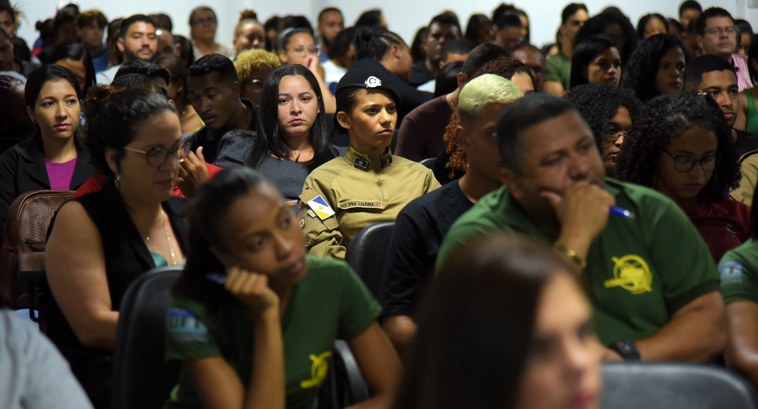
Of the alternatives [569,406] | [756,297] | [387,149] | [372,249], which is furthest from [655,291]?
[387,149]

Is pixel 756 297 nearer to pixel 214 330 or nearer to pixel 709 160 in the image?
pixel 709 160

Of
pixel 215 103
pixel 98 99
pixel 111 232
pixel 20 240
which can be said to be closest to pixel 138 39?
pixel 215 103

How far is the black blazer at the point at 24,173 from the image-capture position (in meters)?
4.32

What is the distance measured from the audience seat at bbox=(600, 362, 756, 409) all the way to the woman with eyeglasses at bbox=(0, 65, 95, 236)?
309 cm

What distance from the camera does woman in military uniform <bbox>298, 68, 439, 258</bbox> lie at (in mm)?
3553

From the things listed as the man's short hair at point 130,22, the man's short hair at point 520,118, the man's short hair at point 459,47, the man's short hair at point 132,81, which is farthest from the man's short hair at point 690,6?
the man's short hair at point 520,118

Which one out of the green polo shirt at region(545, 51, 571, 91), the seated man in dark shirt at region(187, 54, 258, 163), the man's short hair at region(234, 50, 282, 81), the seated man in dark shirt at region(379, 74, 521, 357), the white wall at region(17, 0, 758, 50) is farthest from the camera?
the white wall at region(17, 0, 758, 50)

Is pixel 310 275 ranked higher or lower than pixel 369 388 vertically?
higher

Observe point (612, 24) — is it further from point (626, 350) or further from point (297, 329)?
point (297, 329)

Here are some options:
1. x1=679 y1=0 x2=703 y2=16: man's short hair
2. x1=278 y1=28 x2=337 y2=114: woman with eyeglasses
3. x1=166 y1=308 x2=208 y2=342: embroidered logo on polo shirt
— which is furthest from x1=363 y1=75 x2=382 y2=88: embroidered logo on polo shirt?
x1=679 y1=0 x2=703 y2=16: man's short hair

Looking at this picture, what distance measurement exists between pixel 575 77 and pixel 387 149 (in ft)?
7.44

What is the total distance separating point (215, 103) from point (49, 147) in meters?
0.80

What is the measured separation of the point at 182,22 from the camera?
39.7 ft

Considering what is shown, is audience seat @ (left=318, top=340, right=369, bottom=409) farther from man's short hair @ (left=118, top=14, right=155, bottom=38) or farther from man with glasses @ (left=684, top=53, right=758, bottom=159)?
man's short hair @ (left=118, top=14, right=155, bottom=38)
